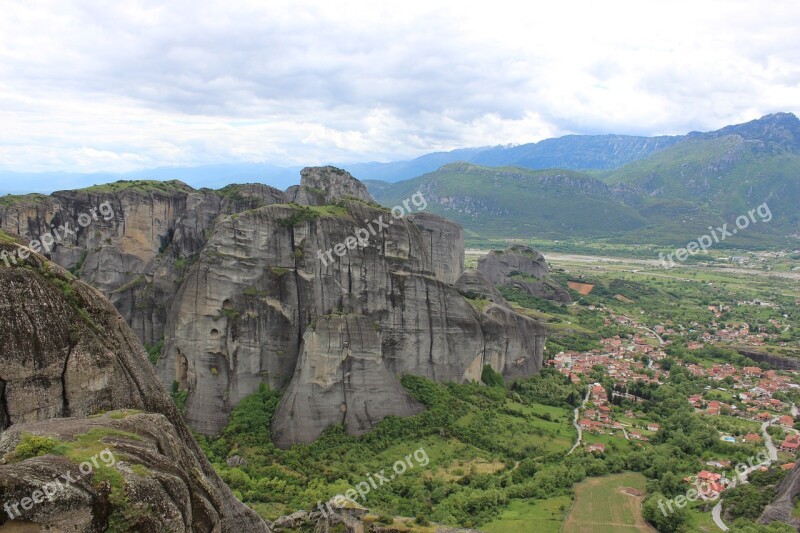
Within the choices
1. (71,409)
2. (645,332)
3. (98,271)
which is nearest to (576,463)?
(71,409)

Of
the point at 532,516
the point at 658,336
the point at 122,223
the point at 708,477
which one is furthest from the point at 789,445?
the point at 122,223

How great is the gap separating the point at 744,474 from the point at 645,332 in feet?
174

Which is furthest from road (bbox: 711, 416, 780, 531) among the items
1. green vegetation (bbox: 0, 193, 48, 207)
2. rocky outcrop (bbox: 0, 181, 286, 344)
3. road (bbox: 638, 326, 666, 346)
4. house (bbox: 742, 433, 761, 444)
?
green vegetation (bbox: 0, 193, 48, 207)

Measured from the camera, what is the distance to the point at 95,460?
1171 cm

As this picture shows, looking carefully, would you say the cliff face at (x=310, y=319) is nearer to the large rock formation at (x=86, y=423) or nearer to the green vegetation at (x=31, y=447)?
the large rock formation at (x=86, y=423)

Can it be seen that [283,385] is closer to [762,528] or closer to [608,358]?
[762,528]

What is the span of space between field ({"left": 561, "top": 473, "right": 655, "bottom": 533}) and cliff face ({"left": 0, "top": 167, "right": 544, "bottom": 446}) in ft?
41.3

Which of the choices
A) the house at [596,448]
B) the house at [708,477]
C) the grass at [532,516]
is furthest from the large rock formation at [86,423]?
the house at [708,477]

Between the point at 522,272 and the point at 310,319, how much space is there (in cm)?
7540

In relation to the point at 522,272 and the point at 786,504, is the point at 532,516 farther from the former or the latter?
the point at 522,272

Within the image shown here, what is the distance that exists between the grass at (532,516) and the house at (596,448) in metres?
7.64

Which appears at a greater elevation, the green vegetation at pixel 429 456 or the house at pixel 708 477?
the green vegetation at pixel 429 456

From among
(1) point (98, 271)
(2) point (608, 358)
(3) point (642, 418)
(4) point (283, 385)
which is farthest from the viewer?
(2) point (608, 358)

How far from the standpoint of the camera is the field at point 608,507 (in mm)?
32125
